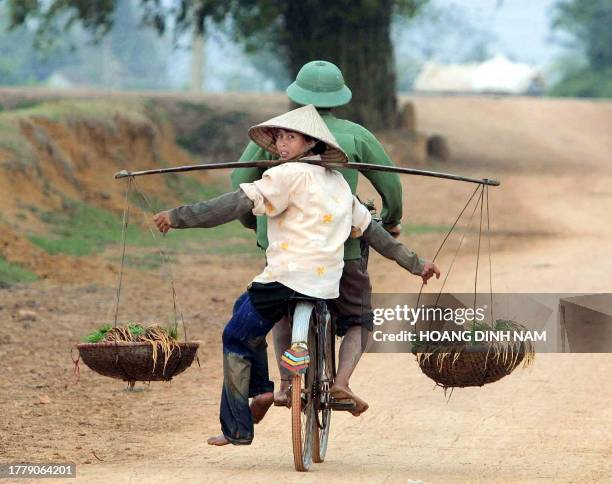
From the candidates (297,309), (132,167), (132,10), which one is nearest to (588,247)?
(132,167)

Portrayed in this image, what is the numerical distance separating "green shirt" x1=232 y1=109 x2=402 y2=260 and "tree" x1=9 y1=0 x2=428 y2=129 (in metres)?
19.1

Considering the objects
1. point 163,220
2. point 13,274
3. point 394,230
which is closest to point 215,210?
point 163,220

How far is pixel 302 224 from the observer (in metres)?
6.57

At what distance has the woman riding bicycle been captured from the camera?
6504 mm

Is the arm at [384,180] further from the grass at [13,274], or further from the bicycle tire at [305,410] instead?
the grass at [13,274]

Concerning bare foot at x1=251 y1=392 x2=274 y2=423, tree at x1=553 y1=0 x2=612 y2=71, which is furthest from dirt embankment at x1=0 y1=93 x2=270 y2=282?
tree at x1=553 y1=0 x2=612 y2=71

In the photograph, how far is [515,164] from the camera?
31781 mm

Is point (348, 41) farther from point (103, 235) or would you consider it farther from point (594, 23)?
point (594, 23)

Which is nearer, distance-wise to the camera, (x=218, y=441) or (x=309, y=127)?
(x=309, y=127)

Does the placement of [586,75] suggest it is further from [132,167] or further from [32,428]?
[32,428]

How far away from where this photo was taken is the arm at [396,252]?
271 inches

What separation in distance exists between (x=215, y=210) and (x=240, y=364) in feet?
2.49

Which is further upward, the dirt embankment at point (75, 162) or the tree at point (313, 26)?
the tree at point (313, 26)

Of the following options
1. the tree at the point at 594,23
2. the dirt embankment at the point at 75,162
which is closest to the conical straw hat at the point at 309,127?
the dirt embankment at the point at 75,162
